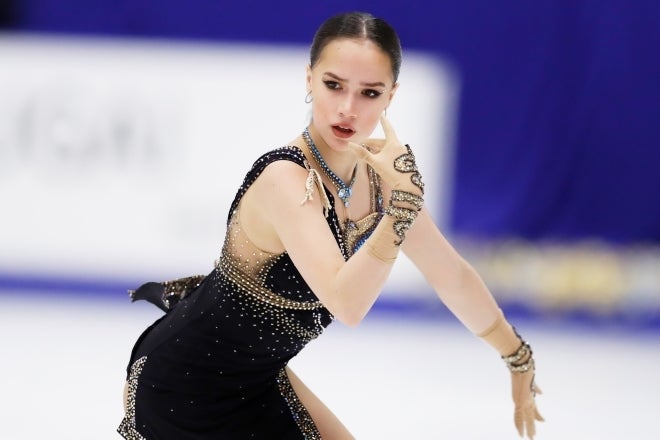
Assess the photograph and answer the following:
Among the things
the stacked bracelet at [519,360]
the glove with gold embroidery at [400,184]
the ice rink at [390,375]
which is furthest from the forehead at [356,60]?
the ice rink at [390,375]

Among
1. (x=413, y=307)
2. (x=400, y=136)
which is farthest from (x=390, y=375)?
(x=400, y=136)

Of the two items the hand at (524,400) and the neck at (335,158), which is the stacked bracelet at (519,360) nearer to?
the hand at (524,400)

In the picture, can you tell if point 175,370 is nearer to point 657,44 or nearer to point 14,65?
point 14,65

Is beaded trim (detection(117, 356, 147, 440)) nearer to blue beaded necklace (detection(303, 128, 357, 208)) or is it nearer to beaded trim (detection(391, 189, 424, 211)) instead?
blue beaded necklace (detection(303, 128, 357, 208))

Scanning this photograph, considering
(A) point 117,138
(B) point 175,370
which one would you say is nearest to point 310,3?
(A) point 117,138

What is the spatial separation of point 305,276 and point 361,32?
58 centimetres

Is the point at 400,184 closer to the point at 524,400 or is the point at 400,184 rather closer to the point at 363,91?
the point at 363,91

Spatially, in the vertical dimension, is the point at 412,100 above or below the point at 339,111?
above

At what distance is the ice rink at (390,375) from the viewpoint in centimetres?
403

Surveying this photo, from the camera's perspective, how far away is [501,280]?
20.8 feet

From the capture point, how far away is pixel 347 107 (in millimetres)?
2305

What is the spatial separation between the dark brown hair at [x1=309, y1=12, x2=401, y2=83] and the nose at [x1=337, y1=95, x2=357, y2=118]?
138 millimetres

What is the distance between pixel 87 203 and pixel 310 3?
197 cm

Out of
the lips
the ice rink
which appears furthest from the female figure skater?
the ice rink
